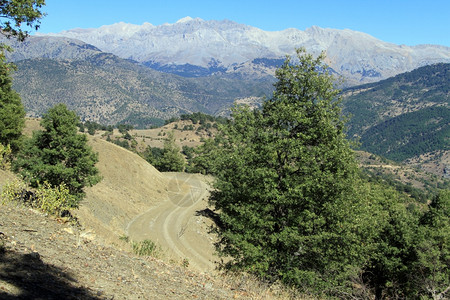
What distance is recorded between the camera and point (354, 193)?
15.0m

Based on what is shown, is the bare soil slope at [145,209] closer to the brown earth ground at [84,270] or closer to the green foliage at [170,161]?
the brown earth ground at [84,270]

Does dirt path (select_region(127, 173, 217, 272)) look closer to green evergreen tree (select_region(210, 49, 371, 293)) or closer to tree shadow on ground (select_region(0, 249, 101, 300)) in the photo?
green evergreen tree (select_region(210, 49, 371, 293))

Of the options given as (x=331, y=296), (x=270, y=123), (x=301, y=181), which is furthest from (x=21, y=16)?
(x=331, y=296)

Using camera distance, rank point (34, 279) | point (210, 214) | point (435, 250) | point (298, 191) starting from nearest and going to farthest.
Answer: point (34, 279) → point (298, 191) → point (435, 250) → point (210, 214)

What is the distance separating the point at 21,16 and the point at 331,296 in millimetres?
16284

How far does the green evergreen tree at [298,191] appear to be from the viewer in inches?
568

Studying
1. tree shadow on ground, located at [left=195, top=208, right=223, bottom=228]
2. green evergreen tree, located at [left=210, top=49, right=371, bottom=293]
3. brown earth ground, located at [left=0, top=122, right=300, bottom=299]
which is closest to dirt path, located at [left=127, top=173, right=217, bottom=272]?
tree shadow on ground, located at [left=195, top=208, right=223, bottom=228]

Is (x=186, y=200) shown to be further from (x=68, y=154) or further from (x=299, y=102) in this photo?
(x=299, y=102)

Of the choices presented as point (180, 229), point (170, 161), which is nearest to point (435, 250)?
point (180, 229)

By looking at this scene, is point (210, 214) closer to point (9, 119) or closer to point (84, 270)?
point (9, 119)

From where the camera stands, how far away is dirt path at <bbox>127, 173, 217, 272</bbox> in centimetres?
3459

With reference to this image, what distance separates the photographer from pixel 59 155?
28.0m

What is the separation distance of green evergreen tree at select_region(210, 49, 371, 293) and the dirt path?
1306 centimetres

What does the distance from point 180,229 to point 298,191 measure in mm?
29721
